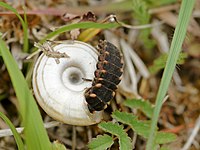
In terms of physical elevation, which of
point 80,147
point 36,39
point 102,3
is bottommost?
point 80,147

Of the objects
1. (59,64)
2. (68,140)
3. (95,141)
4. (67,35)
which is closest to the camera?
(95,141)

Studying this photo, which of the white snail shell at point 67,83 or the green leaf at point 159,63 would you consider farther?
the green leaf at point 159,63

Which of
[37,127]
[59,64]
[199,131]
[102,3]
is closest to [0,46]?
[37,127]

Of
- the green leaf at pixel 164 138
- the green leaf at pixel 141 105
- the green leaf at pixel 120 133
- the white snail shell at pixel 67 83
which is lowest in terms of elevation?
the green leaf at pixel 164 138

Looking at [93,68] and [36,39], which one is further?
[36,39]

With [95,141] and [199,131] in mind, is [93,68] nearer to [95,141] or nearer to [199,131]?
[95,141]

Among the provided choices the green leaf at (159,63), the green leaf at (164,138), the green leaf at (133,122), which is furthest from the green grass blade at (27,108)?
the green leaf at (159,63)

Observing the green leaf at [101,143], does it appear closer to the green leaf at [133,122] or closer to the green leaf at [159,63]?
the green leaf at [133,122]

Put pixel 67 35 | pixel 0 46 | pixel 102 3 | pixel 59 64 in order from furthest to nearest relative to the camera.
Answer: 1. pixel 102 3
2. pixel 67 35
3. pixel 59 64
4. pixel 0 46
